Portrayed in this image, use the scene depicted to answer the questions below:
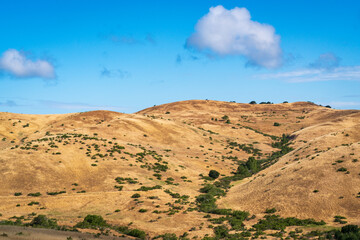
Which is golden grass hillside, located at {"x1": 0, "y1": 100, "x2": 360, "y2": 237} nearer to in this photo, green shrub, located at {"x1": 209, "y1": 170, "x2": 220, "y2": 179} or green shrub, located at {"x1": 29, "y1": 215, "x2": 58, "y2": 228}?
green shrub, located at {"x1": 209, "y1": 170, "x2": 220, "y2": 179}

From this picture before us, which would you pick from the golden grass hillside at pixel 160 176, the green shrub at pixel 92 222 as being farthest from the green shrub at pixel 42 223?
the golden grass hillside at pixel 160 176

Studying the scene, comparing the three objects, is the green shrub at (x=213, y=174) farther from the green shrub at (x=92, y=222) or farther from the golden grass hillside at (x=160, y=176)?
the green shrub at (x=92, y=222)

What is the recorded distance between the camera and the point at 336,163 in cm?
4900

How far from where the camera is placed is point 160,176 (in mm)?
62344

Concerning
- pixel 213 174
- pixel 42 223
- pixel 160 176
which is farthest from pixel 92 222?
pixel 213 174

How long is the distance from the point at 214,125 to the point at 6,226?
335 feet

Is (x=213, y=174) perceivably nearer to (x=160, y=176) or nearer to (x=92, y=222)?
(x=160, y=176)

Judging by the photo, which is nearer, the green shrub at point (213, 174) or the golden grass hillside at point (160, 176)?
the golden grass hillside at point (160, 176)

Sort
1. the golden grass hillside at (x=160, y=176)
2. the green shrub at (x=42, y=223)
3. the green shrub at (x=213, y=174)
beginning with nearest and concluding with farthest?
the green shrub at (x=42, y=223) → the golden grass hillside at (x=160, y=176) → the green shrub at (x=213, y=174)

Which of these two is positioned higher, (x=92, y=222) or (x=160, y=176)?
(x=160, y=176)

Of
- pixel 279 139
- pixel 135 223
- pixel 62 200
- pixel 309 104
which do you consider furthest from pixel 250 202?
pixel 309 104

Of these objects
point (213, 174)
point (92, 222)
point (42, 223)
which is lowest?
point (92, 222)

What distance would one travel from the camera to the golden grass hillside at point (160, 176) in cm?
4008

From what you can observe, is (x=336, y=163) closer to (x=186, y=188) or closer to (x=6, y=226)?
(x=186, y=188)
